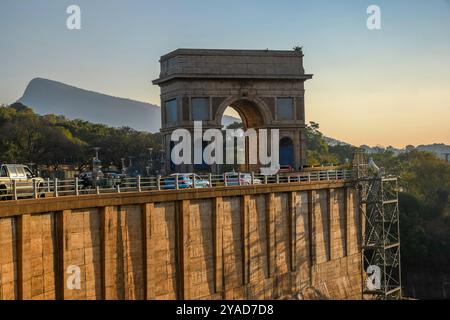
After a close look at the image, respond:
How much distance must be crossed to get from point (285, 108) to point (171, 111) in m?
10.1

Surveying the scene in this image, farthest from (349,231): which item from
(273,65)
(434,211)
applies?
(434,211)

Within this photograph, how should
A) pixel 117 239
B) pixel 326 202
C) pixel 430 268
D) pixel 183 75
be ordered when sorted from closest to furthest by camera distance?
pixel 117 239, pixel 326 202, pixel 183 75, pixel 430 268

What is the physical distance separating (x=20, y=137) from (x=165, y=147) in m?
29.5

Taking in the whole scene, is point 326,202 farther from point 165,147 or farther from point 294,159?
point 165,147

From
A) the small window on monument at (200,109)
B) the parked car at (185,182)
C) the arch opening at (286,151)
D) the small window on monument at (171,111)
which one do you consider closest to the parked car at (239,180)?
the parked car at (185,182)

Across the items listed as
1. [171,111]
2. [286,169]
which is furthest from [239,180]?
[171,111]

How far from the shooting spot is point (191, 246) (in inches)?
1519

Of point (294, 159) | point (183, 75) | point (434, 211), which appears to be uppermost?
point (183, 75)

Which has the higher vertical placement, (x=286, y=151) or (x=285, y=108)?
(x=285, y=108)

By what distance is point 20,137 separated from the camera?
8656cm

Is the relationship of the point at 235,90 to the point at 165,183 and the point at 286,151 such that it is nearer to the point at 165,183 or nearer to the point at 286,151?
the point at 286,151

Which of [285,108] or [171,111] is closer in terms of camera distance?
[171,111]

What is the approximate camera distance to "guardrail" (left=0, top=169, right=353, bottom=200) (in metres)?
33.2
